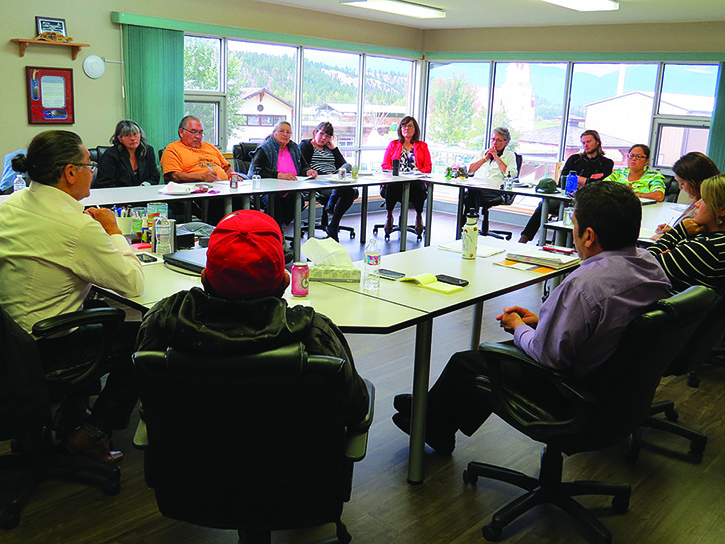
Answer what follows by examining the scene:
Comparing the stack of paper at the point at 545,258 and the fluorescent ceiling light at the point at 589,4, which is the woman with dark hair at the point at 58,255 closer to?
the stack of paper at the point at 545,258

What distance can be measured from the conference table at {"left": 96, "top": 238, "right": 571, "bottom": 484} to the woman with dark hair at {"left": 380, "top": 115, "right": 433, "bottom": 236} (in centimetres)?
439

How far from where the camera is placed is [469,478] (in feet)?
8.46

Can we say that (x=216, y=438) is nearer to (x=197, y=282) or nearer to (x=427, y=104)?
(x=197, y=282)

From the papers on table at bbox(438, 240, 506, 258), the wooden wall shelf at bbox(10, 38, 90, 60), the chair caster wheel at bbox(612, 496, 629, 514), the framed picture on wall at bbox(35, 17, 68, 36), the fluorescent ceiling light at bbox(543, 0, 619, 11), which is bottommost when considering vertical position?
the chair caster wheel at bbox(612, 496, 629, 514)

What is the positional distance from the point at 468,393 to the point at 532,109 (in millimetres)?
7121

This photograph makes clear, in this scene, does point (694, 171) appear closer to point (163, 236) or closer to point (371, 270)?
point (371, 270)

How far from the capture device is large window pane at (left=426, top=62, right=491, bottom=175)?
922 centimetres

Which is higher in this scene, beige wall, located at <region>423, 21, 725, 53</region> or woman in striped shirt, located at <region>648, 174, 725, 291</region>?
beige wall, located at <region>423, 21, 725, 53</region>

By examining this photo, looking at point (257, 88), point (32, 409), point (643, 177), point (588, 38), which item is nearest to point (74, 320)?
point (32, 409)

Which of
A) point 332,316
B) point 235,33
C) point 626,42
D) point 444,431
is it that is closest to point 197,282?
point 332,316

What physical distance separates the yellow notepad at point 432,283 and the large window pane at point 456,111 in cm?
681

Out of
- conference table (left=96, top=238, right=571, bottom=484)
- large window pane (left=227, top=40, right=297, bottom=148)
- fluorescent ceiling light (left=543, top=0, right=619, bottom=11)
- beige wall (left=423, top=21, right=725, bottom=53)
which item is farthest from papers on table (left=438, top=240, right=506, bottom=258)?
beige wall (left=423, top=21, right=725, bottom=53)

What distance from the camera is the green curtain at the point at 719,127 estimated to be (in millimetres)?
7305

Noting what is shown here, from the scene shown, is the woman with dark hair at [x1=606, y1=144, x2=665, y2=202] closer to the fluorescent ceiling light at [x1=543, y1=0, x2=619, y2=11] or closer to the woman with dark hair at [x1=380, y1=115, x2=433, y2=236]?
the fluorescent ceiling light at [x1=543, y1=0, x2=619, y2=11]
